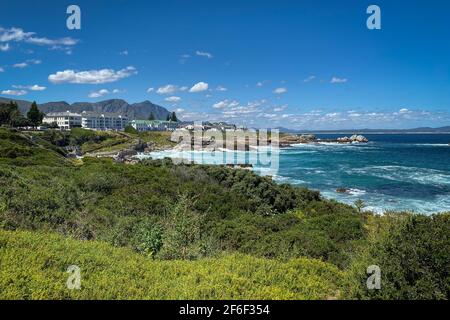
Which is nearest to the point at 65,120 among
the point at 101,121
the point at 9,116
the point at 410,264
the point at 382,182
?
the point at 101,121

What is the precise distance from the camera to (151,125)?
18550cm

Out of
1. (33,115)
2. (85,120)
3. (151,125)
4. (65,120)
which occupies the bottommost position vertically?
(33,115)

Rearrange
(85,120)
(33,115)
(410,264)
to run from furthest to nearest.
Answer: (85,120) → (33,115) → (410,264)

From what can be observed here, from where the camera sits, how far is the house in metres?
180

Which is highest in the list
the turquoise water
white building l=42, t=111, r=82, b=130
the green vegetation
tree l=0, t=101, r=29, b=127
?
white building l=42, t=111, r=82, b=130

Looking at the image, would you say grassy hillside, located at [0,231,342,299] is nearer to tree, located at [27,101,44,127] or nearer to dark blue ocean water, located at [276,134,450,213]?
dark blue ocean water, located at [276,134,450,213]

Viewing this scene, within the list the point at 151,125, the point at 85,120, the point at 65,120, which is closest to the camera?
the point at 65,120

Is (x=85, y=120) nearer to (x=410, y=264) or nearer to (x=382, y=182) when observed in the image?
(x=382, y=182)

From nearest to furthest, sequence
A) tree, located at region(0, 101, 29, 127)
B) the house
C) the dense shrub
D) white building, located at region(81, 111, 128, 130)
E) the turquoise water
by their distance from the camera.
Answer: the dense shrub < the turquoise water < tree, located at region(0, 101, 29, 127) < white building, located at region(81, 111, 128, 130) < the house

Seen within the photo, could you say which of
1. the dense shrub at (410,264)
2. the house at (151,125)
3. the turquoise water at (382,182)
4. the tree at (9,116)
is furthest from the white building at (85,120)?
the dense shrub at (410,264)

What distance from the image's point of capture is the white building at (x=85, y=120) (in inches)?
5605

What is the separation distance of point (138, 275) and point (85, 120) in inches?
6242

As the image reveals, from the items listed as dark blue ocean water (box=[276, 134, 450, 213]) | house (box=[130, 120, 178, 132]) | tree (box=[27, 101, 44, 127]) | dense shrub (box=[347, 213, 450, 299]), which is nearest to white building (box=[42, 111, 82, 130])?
house (box=[130, 120, 178, 132])

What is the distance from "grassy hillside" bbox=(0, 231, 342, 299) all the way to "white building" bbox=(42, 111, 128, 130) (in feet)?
432
